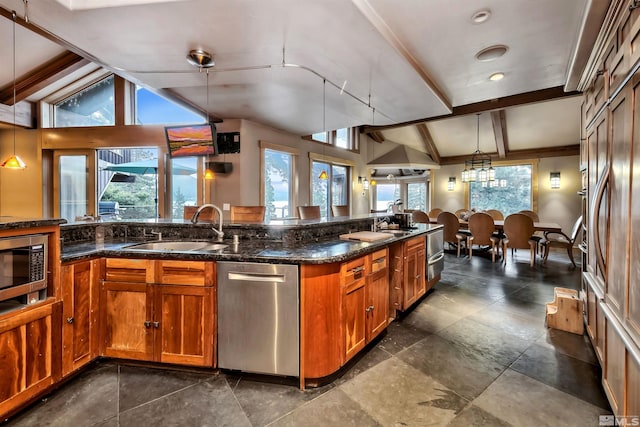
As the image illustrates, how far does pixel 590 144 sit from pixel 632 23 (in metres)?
1.26

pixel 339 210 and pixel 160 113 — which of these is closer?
pixel 339 210

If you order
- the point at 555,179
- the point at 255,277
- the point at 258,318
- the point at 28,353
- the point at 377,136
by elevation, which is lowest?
the point at 28,353

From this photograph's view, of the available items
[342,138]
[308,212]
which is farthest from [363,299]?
[342,138]

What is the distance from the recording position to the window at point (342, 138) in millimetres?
7256

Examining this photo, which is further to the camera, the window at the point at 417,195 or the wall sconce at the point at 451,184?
the window at the point at 417,195

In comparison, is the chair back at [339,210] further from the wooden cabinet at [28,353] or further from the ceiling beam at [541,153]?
the ceiling beam at [541,153]

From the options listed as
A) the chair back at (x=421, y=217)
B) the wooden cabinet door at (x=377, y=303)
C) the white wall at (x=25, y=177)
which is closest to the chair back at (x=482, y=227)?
the chair back at (x=421, y=217)

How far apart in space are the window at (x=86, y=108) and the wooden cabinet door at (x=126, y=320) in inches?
193

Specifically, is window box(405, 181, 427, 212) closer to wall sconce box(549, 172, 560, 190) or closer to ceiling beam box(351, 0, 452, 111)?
wall sconce box(549, 172, 560, 190)

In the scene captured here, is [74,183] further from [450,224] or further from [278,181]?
[450,224]

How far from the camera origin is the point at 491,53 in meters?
2.97

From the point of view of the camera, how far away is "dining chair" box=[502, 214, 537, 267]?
17.0ft

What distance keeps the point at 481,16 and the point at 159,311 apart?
3.45 metres

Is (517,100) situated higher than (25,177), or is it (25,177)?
(517,100)
